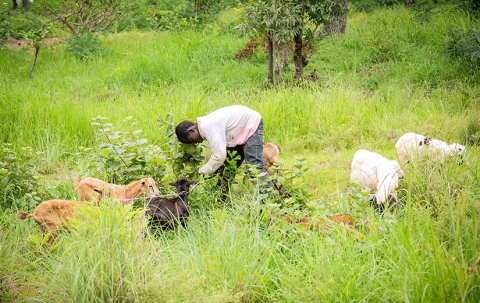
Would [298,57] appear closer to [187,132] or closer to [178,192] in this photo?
[187,132]

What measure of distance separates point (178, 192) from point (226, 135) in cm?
95

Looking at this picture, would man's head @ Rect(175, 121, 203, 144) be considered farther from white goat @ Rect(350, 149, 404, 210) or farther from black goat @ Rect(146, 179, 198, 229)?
white goat @ Rect(350, 149, 404, 210)

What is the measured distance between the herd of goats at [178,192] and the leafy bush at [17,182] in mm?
623

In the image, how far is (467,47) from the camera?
938cm

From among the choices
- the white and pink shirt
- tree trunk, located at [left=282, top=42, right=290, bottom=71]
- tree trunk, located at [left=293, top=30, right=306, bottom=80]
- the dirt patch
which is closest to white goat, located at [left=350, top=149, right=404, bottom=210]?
the white and pink shirt

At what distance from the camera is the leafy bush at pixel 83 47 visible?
13047 mm

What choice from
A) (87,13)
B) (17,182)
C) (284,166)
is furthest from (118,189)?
(87,13)

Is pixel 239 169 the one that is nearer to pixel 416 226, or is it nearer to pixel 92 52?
pixel 416 226

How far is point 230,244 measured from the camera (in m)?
4.22

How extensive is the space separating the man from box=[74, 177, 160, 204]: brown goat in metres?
0.68

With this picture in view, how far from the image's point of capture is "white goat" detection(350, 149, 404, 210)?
4969 mm

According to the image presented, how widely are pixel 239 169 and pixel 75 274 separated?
98.2 inches

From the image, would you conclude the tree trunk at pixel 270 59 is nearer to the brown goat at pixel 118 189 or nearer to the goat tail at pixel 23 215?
the brown goat at pixel 118 189

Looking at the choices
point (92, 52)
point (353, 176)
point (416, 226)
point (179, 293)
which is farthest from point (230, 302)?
point (92, 52)
